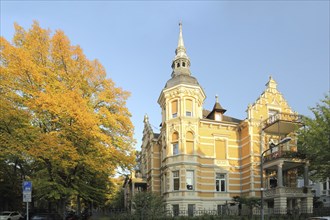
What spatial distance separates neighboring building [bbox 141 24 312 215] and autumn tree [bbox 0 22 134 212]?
9.58 meters

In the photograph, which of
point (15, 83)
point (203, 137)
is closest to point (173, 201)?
point (203, 137)

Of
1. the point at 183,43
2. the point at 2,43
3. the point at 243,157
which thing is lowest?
the point at 243,157

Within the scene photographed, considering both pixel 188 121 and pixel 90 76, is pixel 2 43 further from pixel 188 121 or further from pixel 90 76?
pixel 188 121

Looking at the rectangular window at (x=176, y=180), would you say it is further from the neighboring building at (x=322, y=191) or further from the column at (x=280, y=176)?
the neighboring building at (x=322, y=191)

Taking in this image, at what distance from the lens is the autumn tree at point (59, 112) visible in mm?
18828

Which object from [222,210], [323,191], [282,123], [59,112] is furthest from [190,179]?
[323,191]

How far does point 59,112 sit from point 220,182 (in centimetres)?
2005

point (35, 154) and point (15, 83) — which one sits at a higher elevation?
point (15, 83)

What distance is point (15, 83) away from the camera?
1936 cm

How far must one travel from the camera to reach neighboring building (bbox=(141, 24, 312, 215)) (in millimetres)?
30312

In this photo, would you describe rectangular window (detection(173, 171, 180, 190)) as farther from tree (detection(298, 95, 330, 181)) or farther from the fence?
tree (detection(298, 95, 330, 181))

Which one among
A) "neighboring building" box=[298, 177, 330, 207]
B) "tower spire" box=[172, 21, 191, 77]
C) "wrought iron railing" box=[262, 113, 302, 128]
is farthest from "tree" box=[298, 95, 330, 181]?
"neighboring building" box=[298, 177, 330, 207]

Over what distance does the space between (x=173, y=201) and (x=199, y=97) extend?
10758 millimetres

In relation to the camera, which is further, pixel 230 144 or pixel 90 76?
pixel 230 144
